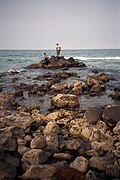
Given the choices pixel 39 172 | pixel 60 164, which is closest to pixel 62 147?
pixel 60 164

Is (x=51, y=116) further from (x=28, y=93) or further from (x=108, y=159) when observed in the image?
(x=28, y=93)

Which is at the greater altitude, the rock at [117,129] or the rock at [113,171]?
the rock at [117,129]

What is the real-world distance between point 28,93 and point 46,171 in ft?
38.1

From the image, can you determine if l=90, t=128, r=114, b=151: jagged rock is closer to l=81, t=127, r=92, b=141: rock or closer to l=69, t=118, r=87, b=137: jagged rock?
l=81, t=127, r=92, b=141: rock

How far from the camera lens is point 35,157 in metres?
7.73

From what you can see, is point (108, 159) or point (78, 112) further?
point (78, 112)

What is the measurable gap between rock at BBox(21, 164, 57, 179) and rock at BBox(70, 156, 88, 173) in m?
0.66

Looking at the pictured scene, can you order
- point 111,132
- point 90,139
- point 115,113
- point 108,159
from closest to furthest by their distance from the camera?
1. point 108,159
2. point 90,139
3. point 111,132
4. point 115,113

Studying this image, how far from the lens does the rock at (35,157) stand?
767 cm

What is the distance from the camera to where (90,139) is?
30.6ft

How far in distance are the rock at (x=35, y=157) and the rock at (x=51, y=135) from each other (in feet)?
2.65

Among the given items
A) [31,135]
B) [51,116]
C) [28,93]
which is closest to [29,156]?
[31,135]

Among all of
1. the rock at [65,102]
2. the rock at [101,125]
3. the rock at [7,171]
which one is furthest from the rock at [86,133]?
the rock at [65,102]

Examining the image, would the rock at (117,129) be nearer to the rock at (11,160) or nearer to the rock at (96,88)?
the rock at (11,160)
